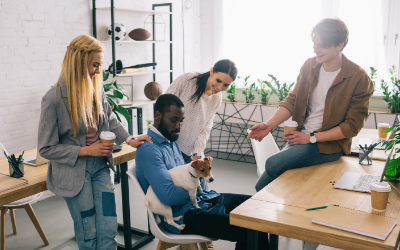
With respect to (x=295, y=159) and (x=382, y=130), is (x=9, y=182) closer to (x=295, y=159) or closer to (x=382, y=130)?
(x=295, y=159)

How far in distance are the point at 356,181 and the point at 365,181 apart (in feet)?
0.13

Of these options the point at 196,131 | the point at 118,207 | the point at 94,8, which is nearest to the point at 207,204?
the point at 196,131

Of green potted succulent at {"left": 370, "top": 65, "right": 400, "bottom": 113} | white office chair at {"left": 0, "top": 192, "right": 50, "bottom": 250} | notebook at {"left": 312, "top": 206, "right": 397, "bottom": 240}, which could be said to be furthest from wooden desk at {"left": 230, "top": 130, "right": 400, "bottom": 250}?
green potted succulent at {"left": 370, "top": 65, "right": 400, "bottom": 113}

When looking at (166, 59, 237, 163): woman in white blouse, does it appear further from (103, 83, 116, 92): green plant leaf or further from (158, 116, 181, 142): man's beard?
(103, 83, 116, 92): green plant leaf

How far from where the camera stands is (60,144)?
1750 millimetres

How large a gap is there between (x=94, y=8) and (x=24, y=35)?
84 centimetres

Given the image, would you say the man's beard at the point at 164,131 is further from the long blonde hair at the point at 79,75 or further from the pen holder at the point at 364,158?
the pen holder at the point at 364,158

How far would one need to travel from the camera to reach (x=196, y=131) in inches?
90.2

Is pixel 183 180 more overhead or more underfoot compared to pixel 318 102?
more underfoot

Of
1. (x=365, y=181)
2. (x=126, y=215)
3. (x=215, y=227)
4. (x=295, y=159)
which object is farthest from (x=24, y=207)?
(x=365, y=181)

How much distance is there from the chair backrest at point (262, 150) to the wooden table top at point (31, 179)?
849mm

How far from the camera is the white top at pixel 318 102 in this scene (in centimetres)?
198

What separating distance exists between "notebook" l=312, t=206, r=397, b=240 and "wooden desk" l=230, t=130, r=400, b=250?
2cm

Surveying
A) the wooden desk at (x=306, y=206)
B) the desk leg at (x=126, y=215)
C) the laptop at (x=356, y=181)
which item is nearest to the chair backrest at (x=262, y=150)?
the wooden desk at (x=306, y=206)
